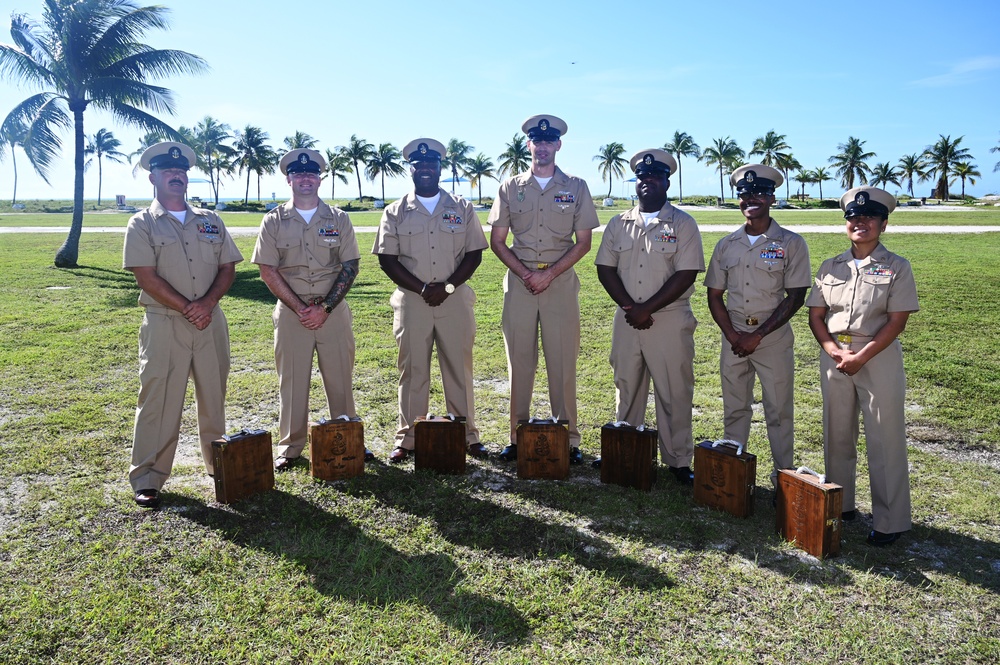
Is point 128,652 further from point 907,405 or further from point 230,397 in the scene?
point 907,405

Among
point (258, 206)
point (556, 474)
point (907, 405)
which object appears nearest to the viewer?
point (556, 474)

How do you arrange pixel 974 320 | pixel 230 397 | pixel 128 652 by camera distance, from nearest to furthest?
pixel 128 652 → pixel 230 397 → pixel 974 320

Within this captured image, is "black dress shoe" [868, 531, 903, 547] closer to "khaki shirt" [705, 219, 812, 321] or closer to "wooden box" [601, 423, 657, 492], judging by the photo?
"wooden box" [601, 423, 657, 492]

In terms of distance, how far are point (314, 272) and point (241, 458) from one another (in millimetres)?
1326

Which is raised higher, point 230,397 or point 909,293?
point 909,293

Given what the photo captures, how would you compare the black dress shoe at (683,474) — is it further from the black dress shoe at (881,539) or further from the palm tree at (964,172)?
the palm tree at (964,172)

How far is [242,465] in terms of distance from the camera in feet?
13.3

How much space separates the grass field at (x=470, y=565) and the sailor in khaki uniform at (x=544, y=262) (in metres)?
0.58

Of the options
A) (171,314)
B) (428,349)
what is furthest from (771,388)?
(171,314)

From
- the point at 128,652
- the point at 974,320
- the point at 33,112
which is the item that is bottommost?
the point at 128,652

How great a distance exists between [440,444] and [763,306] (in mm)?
2155

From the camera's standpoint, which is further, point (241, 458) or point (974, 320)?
point (974, 320)

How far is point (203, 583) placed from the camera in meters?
3.20

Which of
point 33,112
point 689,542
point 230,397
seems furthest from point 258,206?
point 689,542
